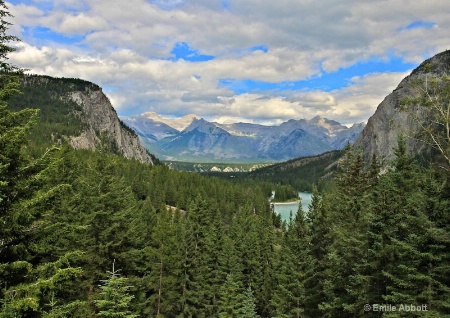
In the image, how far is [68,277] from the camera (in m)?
11.0

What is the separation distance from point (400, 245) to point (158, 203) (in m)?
87.7

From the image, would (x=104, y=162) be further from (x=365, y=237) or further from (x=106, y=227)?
(x=365, y=237)

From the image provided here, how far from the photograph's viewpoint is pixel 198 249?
46.5 meters

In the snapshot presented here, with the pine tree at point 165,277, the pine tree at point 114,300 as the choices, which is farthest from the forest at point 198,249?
the pine tree at point 165,277

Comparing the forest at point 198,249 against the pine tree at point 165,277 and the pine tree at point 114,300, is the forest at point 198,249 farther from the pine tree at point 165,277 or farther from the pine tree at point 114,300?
the pine tree at point 165,277

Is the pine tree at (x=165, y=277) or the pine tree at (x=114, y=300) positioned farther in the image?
the pine tree at (x=165, y=277)

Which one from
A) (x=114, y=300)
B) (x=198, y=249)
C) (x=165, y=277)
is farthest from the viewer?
(x=198, y=249)

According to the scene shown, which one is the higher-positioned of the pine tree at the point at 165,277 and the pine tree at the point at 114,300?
the pine tree at the point at 114,300

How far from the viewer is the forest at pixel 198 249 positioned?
11510mm

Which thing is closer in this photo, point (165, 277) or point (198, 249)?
point (165, 277)

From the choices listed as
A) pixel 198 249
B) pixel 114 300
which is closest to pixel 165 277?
pixel 198 249

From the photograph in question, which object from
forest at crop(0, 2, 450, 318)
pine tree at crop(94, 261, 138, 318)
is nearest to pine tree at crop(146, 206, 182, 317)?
forest at crop(0, 2, 450, 318)

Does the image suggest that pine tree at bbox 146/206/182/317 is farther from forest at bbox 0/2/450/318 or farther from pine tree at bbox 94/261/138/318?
pine tree at bbox 94/261/138/318

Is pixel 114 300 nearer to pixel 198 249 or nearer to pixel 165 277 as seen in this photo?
pixel 165 277
